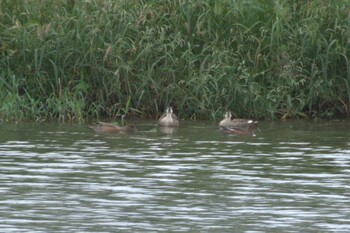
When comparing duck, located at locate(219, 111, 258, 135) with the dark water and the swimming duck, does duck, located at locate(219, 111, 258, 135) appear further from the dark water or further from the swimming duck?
the swimming duck

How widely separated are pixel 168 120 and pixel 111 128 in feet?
3.23

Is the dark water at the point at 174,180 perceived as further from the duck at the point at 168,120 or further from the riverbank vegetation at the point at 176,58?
the riverbank vegetation at the point at 176,58

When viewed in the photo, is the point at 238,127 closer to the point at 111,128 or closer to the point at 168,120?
the point at 168,120

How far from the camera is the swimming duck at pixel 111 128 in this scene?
59.2 feet

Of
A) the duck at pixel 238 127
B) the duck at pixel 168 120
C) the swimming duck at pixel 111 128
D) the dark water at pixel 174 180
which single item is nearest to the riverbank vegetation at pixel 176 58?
the duck at pixel 168 120

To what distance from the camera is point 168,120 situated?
18828mm

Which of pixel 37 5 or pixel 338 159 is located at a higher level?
pixel 37 5

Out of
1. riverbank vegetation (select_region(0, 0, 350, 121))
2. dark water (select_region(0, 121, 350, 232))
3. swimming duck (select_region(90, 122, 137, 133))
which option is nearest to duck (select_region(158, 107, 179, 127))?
dark water (select_region(0, 121, 350, 232))

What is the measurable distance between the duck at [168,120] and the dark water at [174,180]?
0.18m

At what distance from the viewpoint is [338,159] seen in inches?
599

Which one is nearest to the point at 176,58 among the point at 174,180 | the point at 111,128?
the point at 111,128

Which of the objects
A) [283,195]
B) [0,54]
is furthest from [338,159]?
[0,54]

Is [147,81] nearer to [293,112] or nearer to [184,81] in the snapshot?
[184,81]

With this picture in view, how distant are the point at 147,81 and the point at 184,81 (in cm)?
58
